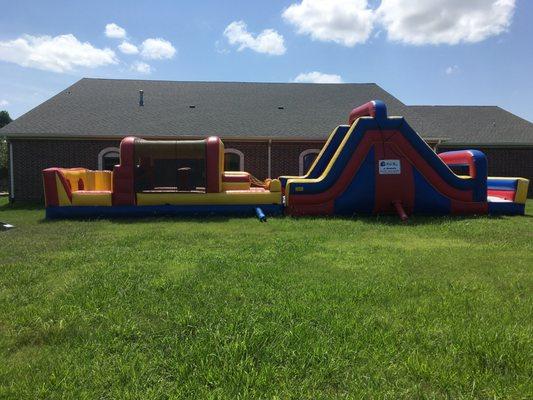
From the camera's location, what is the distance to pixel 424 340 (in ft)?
10.9

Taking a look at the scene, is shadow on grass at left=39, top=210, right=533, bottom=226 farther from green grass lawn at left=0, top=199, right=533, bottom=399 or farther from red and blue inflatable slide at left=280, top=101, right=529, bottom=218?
green grass lawn at left=0, top=199, right=533, bottom=399

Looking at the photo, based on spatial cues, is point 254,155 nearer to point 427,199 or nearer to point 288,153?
point 288,153

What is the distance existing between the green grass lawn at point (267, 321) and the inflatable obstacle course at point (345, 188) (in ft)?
14.3

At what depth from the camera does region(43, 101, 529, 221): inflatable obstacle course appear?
11336 mm

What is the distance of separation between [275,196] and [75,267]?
22.2 ft

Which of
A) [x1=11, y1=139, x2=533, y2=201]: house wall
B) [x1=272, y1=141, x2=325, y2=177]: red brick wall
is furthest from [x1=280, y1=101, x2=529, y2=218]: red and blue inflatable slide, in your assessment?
[x1=11, y1=139, x2=533, y2=201]: house wall

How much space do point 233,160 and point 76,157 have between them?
21.1 ft

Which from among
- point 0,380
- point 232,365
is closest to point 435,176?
point 232,365

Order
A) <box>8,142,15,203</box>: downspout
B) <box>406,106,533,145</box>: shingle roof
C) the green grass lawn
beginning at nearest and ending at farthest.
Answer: the green grass lawn → <box>8,142,15,203</box>: downspout → <box>406,106,533,145</box>: shingle roof

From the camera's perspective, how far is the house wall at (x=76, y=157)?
17297 mm

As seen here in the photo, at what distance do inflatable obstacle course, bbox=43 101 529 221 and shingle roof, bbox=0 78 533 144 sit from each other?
248 inches

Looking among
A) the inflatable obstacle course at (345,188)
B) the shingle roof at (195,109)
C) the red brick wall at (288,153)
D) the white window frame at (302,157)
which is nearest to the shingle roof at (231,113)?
the shingle roof at (195,109)

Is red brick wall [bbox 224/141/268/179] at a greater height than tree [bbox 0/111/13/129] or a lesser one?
lesser

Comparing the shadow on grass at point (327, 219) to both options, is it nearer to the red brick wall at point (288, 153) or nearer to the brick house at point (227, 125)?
the brick house at point (227, 125)
